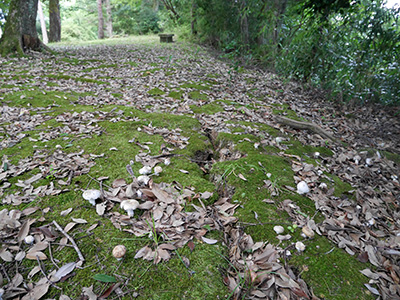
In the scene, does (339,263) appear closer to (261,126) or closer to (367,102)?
(261,126)

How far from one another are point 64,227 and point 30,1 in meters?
7.48

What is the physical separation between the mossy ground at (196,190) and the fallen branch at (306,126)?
0.42 m

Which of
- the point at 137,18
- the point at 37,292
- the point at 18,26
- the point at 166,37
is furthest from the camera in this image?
the point at 137,18

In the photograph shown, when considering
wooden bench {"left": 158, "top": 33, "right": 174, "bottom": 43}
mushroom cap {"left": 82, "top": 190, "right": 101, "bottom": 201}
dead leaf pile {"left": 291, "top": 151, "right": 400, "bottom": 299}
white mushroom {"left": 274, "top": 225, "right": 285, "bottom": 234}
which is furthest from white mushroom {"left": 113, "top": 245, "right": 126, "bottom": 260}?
wooden bench {"left": 158, "top": 33, "right": 174, "bottom": 43}

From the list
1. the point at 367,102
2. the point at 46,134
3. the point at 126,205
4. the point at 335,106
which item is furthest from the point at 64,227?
the point at 367,102

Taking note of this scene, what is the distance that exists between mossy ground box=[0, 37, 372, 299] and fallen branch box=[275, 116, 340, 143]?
0.42 m

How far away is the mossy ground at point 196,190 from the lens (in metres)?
1.31

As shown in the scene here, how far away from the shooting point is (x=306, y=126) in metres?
3.44

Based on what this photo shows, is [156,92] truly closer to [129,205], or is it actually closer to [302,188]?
[129,205]

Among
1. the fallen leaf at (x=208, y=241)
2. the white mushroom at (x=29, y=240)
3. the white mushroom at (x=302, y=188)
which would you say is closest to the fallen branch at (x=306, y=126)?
the white mushroom at (x=302, y=188)

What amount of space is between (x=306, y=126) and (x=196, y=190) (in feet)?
7.68

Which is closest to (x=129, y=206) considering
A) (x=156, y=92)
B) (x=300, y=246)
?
(x=300, y=246)

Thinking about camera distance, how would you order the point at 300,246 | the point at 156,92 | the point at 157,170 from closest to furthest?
the point at 300,246 → the point at 157,170 → the point at 156,92

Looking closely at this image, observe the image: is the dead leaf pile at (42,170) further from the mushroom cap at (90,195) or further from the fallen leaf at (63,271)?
the fallen leaf at (63,271)
